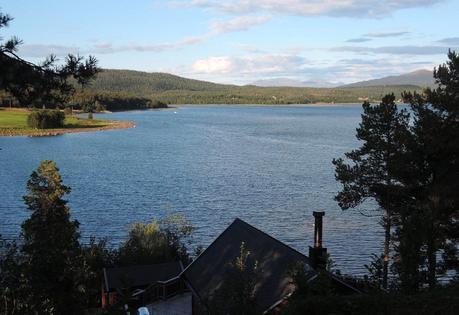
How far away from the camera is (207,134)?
110 m

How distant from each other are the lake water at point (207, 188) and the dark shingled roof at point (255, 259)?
41.0 feet

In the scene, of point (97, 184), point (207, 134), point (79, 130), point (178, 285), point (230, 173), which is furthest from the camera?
point (79, 130)

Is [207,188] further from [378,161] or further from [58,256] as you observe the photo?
[58,256]

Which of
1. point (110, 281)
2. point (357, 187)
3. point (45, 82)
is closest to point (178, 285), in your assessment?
point (110, 281)

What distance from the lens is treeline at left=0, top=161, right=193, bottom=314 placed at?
13945 millimetres

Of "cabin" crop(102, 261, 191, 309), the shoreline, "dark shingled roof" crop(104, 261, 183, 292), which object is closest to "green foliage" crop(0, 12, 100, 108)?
"cabin" crop(102, 261, 191, 309)

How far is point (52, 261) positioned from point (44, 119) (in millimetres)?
116378

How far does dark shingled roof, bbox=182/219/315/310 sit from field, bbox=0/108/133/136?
336ft

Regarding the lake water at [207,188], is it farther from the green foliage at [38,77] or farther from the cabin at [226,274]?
the green foliage at [38,77]

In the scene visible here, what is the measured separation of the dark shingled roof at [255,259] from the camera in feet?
52.4

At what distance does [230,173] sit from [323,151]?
2004 cm

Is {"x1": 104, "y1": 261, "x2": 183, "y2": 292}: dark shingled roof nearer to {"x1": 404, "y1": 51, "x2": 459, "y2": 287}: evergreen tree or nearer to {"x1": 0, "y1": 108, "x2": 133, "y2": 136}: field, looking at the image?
{"x1": 404, "y1": 51, "x2": 459, "y2": 287}: evergreen tree

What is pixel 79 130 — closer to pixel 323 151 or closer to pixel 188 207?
pixel 323 151

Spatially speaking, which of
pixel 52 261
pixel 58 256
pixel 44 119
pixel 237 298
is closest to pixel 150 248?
pixel 58 256
